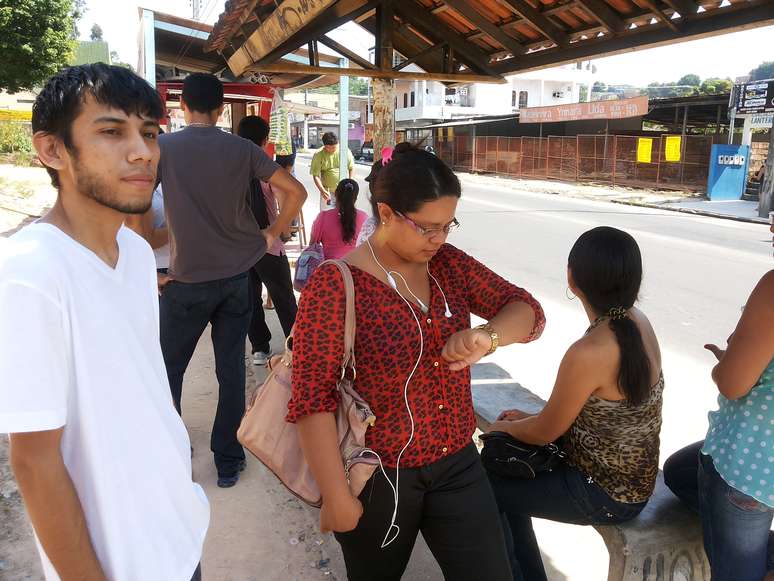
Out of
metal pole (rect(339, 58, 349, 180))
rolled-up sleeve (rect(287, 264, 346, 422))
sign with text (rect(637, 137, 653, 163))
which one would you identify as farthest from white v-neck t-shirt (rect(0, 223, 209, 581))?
sign with text (rect(637, 137, 653, 163))

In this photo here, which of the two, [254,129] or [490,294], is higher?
[254,129]

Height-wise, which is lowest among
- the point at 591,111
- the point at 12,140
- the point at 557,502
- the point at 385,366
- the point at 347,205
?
the point at 557,502

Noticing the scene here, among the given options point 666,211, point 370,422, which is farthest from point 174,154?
point 666,211

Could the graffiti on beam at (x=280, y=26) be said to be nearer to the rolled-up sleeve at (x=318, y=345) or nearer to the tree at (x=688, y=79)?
the rolled-up sleeve at (x=318, y=345)

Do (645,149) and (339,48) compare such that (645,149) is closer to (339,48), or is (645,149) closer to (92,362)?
(339,48)

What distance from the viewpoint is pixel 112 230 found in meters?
1.23

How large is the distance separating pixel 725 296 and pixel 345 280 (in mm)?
6909

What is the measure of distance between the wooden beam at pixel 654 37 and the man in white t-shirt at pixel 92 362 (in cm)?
313

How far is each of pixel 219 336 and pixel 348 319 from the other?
1.71 m

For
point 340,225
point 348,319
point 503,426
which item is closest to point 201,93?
point 340,225

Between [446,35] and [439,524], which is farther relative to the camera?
[446,35]

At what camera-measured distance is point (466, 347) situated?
1.62 m

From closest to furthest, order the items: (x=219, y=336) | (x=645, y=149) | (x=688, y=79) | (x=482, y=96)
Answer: (x=219, y=336) → (x=645, y=149) → (x=482, y=96) → (x=688, y=79)

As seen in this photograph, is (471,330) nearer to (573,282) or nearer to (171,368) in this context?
(573,282)
